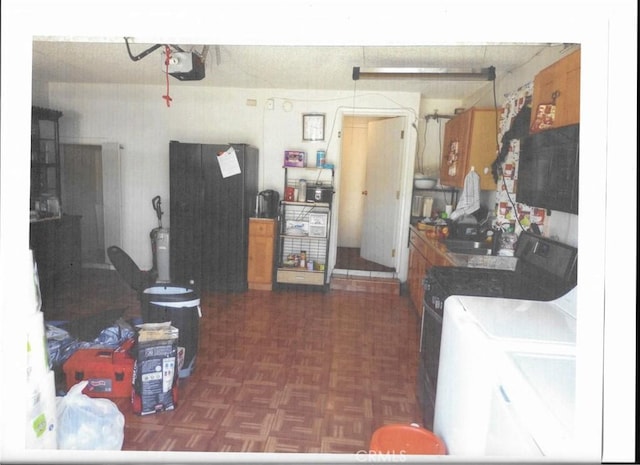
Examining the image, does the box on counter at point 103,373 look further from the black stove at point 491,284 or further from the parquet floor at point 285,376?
the black stove at point 491,284

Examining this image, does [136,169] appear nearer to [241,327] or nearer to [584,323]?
[241,327]

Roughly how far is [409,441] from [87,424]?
125 cm

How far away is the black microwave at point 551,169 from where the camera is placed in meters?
1.68

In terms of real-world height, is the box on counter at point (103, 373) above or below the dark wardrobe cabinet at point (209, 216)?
below

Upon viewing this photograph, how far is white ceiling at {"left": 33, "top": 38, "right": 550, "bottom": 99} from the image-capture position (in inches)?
117

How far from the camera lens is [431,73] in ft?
10.1

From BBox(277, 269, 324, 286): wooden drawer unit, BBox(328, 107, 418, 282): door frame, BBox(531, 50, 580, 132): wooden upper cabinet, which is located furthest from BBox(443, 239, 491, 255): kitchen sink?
BBox(277, 269, 324, 286): wooden drawer unit

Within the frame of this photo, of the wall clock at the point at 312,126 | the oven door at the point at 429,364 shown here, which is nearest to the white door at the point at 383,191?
the wall clock at the point at 312,126

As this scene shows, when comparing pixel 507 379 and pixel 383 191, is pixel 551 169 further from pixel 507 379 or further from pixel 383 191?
pixel 383 191

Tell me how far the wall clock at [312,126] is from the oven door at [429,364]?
9.14 feet

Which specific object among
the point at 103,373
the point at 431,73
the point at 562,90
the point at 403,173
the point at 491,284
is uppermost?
the point at 431,73

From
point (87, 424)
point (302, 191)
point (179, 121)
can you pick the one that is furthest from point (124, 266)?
point (179, 121)

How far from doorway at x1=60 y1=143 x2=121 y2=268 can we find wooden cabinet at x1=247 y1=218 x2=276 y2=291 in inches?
71.8

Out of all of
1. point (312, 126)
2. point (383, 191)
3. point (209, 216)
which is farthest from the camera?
point (383, 191)
